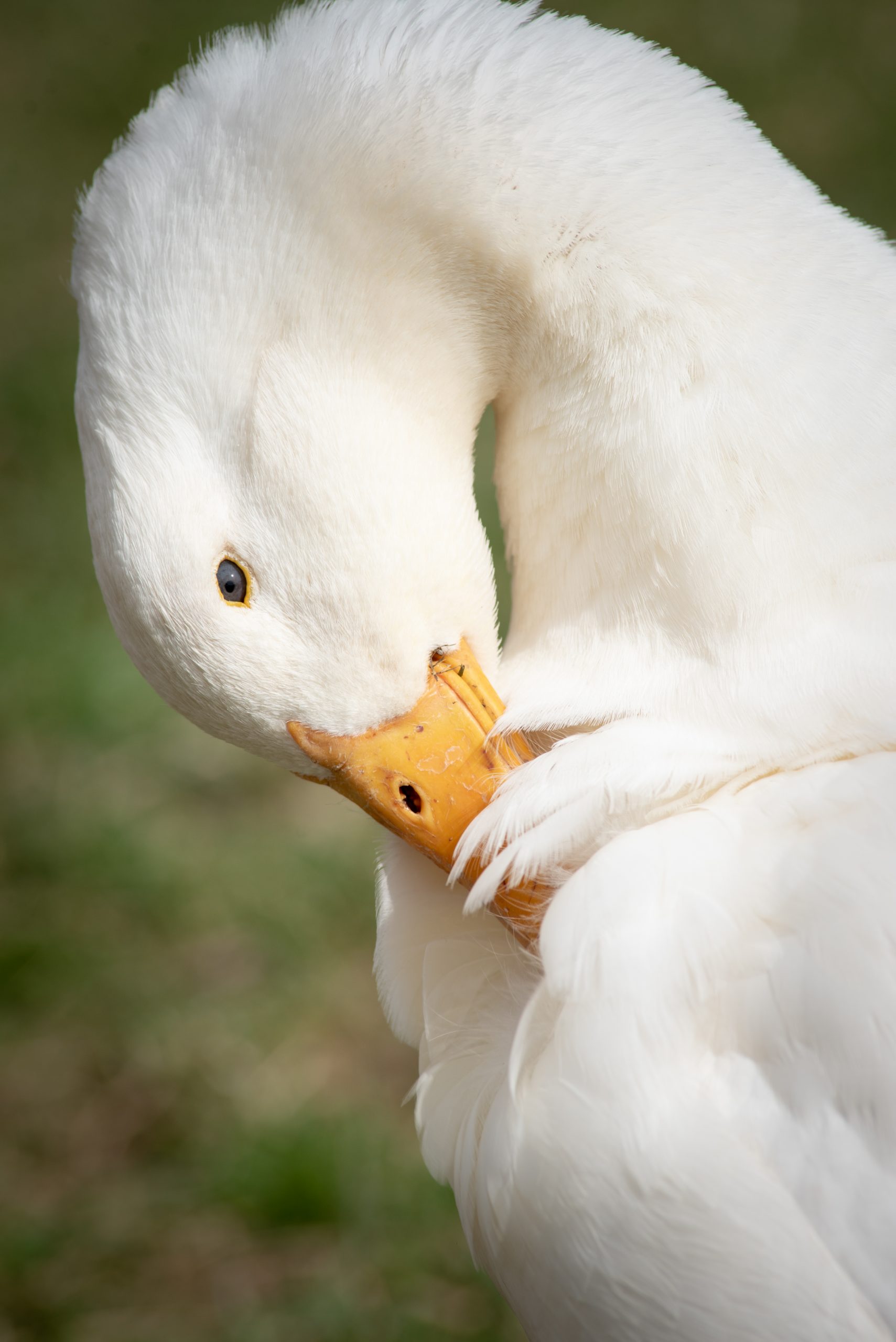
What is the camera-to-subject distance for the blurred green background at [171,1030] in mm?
2494

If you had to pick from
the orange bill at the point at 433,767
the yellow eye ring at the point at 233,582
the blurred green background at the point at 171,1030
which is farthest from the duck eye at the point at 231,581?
the blurred green background at the point at 171,1030

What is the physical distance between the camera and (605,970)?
134cm

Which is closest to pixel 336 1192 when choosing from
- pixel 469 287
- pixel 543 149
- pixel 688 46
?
pixel 469 287

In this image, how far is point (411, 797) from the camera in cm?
160

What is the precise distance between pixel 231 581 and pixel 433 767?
1.13 feet

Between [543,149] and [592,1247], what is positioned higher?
[543,149]

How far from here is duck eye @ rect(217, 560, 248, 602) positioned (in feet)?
4.92

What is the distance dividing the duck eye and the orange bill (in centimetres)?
19

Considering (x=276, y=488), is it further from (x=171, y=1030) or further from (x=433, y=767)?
(x=171, y=1030)

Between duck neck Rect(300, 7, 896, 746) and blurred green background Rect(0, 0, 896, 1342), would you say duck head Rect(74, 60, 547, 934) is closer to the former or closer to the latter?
duck neck Rect(300, 7, 896, 746)

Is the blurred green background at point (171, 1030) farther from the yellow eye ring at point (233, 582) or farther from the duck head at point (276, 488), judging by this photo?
the yellow eye ring at point (233, 582)

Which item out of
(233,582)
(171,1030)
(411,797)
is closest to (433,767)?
(411,797)

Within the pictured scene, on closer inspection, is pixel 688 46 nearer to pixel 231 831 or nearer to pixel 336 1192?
pixel 231 831

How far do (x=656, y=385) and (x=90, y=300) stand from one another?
702 mm
